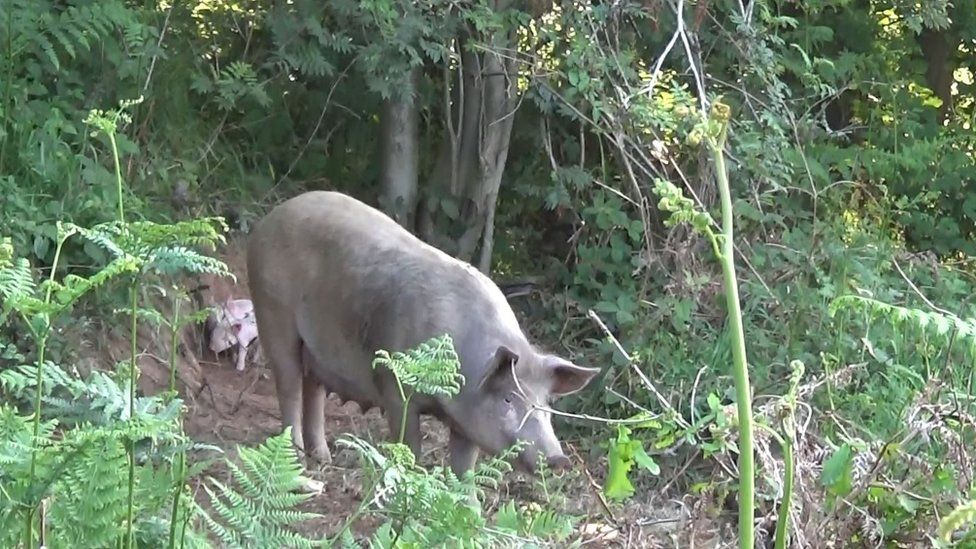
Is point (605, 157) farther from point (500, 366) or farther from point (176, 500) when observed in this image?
point (176, 500)

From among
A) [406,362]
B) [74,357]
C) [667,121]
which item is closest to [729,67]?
[667,121]

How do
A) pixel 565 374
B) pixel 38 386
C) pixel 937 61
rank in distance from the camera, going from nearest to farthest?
pixel 38 386 < pixel 565 374 < pixel 937 61

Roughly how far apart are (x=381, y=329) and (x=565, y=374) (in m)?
0.78

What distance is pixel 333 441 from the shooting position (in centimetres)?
639

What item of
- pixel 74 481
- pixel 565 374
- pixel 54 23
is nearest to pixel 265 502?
pixel 74 481

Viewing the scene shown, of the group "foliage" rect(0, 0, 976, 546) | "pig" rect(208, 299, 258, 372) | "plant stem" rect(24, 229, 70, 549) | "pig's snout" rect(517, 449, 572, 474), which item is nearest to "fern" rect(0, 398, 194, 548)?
"plant stem" rect(24, 229, 70, 549)

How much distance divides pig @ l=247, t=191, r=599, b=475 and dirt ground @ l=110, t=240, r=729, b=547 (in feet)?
0.96

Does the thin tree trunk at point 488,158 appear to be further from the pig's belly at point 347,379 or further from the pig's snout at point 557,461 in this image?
the pig's snout at point 557,461

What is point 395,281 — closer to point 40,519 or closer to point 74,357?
point 74,357

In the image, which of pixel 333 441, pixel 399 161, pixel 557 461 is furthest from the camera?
pixel 399 161

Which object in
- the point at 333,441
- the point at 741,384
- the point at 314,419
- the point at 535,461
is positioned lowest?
the point at 333,441

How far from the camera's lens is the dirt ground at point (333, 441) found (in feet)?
15.7

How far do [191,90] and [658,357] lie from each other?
3181 millimetres

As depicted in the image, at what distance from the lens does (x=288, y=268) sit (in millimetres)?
5938
